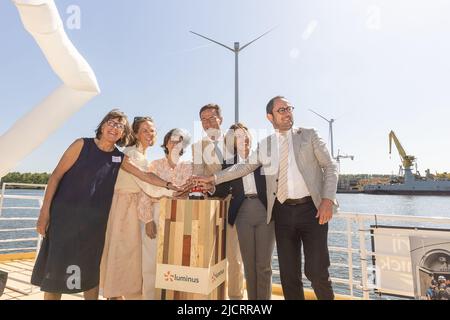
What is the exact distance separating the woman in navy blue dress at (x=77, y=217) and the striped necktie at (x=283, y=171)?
1.39 meters

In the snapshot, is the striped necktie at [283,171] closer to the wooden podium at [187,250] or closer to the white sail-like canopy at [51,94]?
the wooden podium at [187,250]

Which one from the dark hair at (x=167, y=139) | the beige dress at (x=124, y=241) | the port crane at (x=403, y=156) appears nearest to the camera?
the beige dress at (x=124, y=241)

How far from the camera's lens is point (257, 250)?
8.26 ft

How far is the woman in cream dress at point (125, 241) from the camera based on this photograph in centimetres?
245

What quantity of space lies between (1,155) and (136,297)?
5.79 feet

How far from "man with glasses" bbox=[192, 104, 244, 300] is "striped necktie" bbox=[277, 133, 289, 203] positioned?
69cm

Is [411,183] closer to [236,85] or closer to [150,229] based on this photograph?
[236,85]

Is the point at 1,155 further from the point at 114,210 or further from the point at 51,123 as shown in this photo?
the point at 114,210

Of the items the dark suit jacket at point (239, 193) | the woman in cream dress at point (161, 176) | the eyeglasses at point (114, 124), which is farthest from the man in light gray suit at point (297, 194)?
the eyeglasses at point (114, 124)

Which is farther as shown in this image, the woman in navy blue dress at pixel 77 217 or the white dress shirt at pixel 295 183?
the white dress shirt at pixel 295 183

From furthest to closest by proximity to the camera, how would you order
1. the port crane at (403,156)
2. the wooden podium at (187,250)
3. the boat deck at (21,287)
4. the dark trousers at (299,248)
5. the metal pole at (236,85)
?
the port crane at (403,156) < the metal pole at (236,85) < the boat deck at (21,287) < the dark trousers at (299,248) < the wooden podium at (187,250)

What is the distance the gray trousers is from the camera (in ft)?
8.20

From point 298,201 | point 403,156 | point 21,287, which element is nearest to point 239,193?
point 298,201
